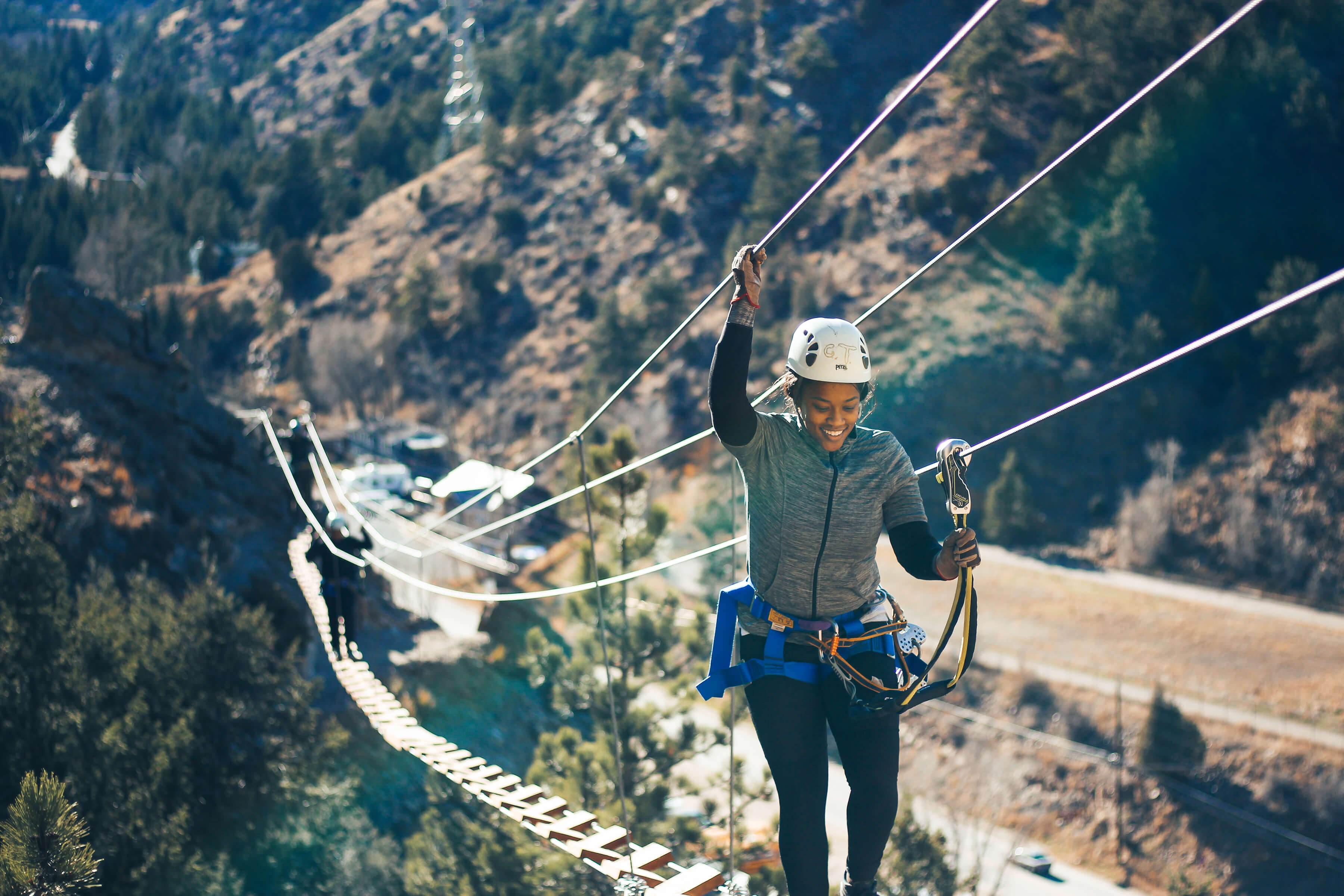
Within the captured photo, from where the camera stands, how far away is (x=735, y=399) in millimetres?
3561

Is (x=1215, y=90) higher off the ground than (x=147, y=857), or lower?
higher

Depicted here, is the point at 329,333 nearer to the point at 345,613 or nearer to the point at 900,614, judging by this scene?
the point at 345,613

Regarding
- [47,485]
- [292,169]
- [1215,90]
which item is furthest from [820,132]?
[47,485]

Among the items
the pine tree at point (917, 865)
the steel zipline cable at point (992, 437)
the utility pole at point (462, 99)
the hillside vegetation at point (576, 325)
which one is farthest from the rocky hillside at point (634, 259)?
the steel zipline cable at point (992, 437)

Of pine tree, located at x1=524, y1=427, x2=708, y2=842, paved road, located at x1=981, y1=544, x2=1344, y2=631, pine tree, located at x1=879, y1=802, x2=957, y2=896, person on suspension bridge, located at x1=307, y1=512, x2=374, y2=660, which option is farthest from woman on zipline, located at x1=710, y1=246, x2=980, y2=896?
paved road, located at x1=981, y1=544, x2=1344, y2=631

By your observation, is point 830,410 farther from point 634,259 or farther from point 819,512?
point 634,259

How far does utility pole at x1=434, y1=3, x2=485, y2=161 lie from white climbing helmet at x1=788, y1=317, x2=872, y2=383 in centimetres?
7725

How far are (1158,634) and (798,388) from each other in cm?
3120

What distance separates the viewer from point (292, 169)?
2970 inches

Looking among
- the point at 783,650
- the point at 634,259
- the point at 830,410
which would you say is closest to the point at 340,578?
the point at 783,650

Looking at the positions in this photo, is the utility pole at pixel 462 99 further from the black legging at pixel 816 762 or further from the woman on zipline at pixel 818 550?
the black legging at pixel 816 762

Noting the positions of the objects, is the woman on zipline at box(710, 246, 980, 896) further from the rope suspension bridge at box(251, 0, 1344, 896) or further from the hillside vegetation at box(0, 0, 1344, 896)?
the hillside vegetation at box(0, 0, 1344, 896)

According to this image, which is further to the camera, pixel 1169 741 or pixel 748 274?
pixel 1169 741

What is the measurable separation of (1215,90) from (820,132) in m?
20.6
